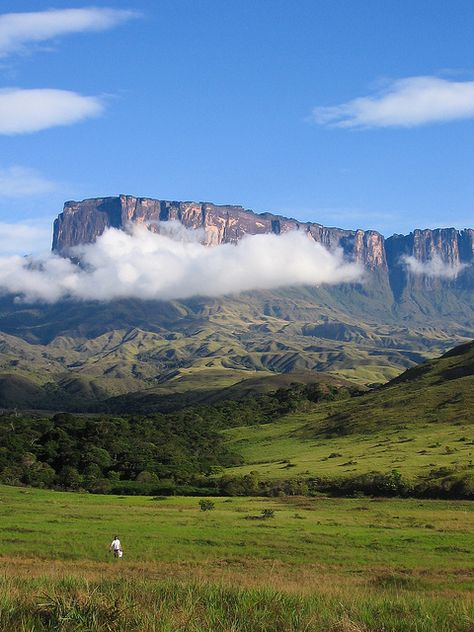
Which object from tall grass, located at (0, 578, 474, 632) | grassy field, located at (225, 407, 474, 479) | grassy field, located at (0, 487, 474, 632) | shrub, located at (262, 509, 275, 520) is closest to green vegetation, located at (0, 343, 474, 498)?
grassy field, located at (225, 407, 474, 479)

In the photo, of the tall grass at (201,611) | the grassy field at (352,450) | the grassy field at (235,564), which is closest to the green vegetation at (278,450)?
the grassy field at (352,450)

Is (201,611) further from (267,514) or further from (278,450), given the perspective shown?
(278,450)

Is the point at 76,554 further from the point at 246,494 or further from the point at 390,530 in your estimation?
the point at 246,494

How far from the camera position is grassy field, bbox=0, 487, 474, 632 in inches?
581

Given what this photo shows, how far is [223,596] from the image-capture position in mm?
16484

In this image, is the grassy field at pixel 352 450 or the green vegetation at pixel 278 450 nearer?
the green vegetation at pixel 278 450

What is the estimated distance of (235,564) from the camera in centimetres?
3828

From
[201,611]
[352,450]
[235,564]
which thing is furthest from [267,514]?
[352,450]

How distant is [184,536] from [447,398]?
104m

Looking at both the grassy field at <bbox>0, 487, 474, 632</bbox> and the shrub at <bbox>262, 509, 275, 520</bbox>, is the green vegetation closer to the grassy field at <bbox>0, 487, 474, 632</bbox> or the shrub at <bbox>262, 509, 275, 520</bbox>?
the grassy field at <bbox>0, 487, 474, 632</bbox>

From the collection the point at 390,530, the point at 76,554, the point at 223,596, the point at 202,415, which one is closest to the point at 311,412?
the point at 202,415

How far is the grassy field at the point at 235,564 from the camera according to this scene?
48.4 ft

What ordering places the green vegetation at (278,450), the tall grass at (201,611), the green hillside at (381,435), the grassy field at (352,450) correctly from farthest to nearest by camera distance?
the green hillside at (381,435) → the grassy field at (352,450) → the green vegetation at (278,450) → the tall grass at (201,611)

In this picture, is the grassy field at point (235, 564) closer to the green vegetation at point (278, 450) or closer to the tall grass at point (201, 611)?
the tall grass at point (201, 611)
